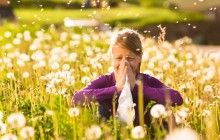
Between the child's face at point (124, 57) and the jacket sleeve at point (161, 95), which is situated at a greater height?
the child's face at point (124, 57)

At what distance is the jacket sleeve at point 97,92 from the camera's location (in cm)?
403

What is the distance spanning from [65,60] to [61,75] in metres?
1.91

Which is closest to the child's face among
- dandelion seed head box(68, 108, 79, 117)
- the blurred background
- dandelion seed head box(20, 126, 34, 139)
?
dandelion seed head box(68, 108, 79, 117)

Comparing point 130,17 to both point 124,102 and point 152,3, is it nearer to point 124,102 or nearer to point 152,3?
point 152,3

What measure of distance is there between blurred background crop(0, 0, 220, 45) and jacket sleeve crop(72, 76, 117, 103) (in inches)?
264

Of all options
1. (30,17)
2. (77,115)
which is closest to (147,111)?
(77,115)

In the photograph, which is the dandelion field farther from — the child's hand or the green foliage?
the green foliage

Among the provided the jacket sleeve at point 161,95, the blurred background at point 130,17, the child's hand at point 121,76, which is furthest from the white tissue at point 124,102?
the blurred background at point 130,17

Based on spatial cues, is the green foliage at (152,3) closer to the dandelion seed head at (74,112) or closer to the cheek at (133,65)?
the cheek at (133,65)

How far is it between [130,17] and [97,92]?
20.3m

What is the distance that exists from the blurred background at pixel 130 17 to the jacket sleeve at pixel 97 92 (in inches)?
264

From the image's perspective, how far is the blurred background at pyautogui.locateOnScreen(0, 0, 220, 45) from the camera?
608 inches

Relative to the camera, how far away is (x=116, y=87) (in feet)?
13.2

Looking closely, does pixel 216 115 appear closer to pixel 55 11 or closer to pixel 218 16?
pixel 218 16
